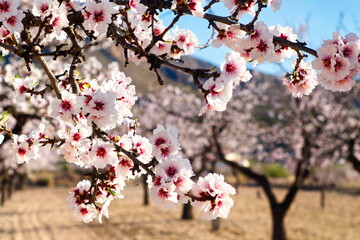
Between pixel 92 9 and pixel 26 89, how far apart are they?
843 mm

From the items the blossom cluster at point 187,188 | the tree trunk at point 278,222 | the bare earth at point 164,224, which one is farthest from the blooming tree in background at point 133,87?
the bare earth at point 164,224

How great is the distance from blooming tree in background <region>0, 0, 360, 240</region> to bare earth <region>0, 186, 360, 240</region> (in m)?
11.2

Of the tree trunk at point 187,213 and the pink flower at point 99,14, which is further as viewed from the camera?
the tree trunk at point 187,213

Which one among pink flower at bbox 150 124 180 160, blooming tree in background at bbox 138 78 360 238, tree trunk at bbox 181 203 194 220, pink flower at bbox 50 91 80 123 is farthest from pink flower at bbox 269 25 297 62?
tree trunk at bbox 181 203 194 220

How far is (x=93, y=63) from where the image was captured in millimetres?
10312

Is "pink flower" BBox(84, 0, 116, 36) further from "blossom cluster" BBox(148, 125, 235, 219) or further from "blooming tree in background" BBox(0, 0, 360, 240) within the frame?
"blossom cluster" BBox(148, 125, 235, 219)

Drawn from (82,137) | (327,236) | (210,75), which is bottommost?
(327,236)

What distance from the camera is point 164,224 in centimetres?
1534

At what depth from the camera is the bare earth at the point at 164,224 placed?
527 inches

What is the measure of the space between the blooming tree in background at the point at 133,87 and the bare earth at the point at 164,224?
1118cm

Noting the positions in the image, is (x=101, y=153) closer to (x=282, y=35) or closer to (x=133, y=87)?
(x=133, y=87)

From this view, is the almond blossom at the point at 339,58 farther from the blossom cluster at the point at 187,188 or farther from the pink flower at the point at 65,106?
the pink flower at the point at 65,106

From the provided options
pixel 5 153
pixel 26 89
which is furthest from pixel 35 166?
pixel 26 89

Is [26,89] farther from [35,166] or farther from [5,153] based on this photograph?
[35,166]
